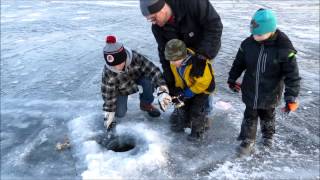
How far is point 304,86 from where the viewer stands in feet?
15.9

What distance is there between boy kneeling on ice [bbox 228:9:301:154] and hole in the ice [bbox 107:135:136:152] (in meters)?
1.06

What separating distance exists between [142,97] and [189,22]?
47.9 inches

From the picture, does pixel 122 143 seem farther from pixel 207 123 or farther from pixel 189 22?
pixel 189 22

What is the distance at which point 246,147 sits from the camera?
3449 millimetres

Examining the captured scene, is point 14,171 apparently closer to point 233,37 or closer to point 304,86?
point 304,86

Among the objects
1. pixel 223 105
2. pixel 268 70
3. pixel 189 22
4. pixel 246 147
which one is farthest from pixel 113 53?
pixel 223 105

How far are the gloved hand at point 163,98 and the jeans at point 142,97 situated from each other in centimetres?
54

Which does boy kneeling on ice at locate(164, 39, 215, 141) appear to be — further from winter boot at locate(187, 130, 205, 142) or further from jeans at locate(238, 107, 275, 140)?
jeans at locate(238, 107, 275, 140)

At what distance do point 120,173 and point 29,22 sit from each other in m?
6.76

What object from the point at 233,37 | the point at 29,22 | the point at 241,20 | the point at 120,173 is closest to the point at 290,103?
the point at 120,173

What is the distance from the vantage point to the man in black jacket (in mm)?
3088

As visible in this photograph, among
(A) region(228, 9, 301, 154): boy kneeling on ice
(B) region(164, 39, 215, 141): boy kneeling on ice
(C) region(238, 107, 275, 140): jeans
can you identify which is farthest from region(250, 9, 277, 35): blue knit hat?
(C) region(238, 107, 275, 140): jeans

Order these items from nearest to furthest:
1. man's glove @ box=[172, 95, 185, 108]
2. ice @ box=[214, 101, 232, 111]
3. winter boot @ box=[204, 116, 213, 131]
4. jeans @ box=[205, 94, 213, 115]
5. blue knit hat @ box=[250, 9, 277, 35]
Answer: blue knit hat @ box=[250, 9, 277, 35] → man's glove @ box=[172, 95, 185, 108] → jeans @ box=[205, 94, 213, 115] → winter boot @ box=[204, 116, 213, 131] → ice @ box=[214, 101, 232, 111]

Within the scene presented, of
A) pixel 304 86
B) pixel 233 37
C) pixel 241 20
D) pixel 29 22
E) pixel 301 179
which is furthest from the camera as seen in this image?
pixel 29 22
